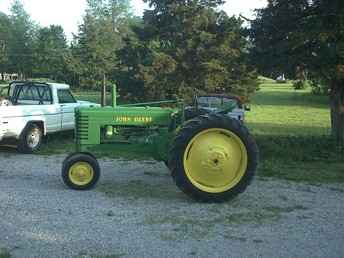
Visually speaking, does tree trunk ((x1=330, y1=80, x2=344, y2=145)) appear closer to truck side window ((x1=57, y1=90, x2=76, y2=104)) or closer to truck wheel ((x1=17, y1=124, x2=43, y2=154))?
truck side window ((x1=57, y1=90, x2=76, y2=104))

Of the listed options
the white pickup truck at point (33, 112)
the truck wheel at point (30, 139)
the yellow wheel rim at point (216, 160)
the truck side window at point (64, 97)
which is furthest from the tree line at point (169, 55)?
the yellow wheel rim at point (216, 160)

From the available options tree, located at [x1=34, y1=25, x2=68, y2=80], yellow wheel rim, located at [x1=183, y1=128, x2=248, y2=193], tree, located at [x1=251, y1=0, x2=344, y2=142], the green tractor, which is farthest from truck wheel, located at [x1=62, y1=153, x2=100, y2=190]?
tree, located at [x1=34, y1=25, x2=68, y2=80]

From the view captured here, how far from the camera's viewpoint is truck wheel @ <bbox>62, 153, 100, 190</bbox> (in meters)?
8.32

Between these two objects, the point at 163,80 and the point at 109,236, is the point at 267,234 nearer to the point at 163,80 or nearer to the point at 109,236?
the point at 109,236

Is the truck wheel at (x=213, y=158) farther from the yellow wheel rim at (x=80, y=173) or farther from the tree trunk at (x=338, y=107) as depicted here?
the tree trunk at (x=338, y=107)

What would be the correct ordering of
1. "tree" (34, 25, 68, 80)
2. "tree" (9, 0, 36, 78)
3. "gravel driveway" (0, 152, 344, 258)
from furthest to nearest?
"tree" (9, 0, 36, 78) → "tree" (34, 25, 68, 80) → "gravel driveway" (0, 152, 344, 258)

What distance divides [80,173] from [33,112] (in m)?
5.00

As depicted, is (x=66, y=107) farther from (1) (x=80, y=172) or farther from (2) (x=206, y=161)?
(2) (x=206, y=161)

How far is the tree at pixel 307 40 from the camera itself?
11.7 m

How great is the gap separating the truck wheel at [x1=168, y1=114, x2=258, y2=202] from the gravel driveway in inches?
9.2

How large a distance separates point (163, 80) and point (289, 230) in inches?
902

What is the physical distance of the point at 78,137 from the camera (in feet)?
28.7

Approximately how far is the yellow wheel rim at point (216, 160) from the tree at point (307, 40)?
4.79 meters

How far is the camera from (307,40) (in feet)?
39.0
